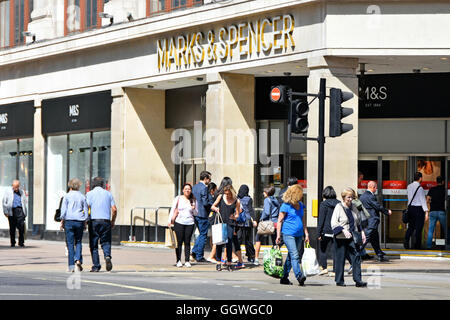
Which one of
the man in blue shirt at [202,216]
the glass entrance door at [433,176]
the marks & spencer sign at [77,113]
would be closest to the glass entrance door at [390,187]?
the glass entrance door at [433,176]

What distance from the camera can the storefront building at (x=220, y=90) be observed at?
24.1 m

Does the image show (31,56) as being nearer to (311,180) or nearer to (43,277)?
(311,180)

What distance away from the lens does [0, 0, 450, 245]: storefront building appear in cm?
2406

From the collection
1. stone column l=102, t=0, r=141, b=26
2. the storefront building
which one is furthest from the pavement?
stone column l=102, t=0, r=141, b=26

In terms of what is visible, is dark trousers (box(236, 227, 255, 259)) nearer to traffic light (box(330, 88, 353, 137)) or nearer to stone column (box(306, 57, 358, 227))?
stone column (box(306, 57, 358, 227))

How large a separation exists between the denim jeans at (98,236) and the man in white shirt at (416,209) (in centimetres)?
865

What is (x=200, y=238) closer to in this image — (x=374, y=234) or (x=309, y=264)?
(x=374, y=234)

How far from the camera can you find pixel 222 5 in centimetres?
2628

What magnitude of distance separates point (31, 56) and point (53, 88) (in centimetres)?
143

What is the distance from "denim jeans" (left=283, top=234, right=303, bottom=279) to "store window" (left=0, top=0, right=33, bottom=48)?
2030cm

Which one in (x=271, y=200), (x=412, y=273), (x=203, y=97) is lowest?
(x=412, y=273)

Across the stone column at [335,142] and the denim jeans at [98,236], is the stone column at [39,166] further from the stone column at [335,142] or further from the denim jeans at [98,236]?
the denim jeans at [98,236]

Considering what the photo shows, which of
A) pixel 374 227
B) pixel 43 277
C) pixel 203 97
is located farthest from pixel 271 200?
pixel 203 97

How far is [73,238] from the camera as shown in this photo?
1916cm
